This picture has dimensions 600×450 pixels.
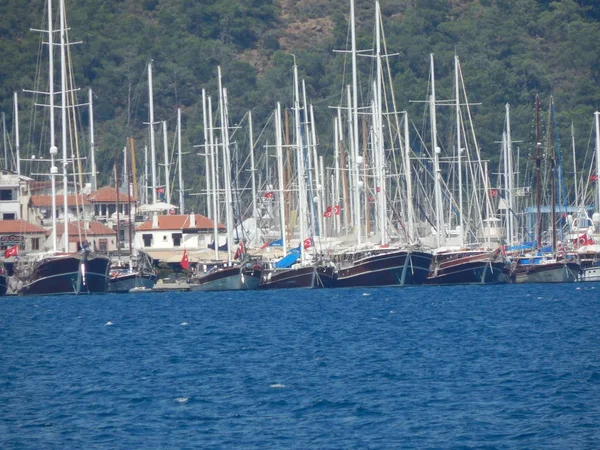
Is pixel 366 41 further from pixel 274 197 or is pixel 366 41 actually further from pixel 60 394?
Result: pixel 60 394

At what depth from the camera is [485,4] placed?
591 ft

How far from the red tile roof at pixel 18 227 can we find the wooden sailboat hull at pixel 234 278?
17.1 m

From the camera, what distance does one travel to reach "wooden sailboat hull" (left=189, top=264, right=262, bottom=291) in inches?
2869

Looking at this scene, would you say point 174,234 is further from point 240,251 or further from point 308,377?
point 308,377

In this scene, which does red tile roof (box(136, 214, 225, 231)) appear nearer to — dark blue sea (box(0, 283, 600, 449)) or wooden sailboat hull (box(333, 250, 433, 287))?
wooden sailboat hull (box(333, 250, 433, 287))

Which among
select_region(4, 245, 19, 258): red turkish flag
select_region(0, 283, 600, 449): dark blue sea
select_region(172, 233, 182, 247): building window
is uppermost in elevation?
select_region(172, 233, 182, 247): building window

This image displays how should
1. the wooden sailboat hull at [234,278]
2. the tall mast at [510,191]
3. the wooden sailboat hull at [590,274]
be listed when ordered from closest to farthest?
the wooden sailboat hull at [234,278]
the wooden sailboat hull at [590,274]
the tall mast at [510,191]

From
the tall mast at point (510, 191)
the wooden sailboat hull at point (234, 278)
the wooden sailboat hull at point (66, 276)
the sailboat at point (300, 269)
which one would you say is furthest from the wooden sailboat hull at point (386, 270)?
the tall mast at point (510, 191)

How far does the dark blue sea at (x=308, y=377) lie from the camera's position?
28.3 meters

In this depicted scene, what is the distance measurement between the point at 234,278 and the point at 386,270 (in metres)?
7.99

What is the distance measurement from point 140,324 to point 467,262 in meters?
23.1

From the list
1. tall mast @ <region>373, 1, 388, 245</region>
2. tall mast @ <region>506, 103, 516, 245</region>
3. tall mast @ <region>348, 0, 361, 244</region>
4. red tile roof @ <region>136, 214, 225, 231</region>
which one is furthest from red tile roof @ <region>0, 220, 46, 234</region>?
tall mast @ <region>506, 103, 516, 245</region>

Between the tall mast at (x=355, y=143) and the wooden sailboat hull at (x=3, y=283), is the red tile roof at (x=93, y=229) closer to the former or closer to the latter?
the wooden sailboat hull at (x=3, y=283)

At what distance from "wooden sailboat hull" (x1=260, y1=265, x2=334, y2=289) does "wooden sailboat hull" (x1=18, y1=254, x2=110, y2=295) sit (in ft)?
26.8
